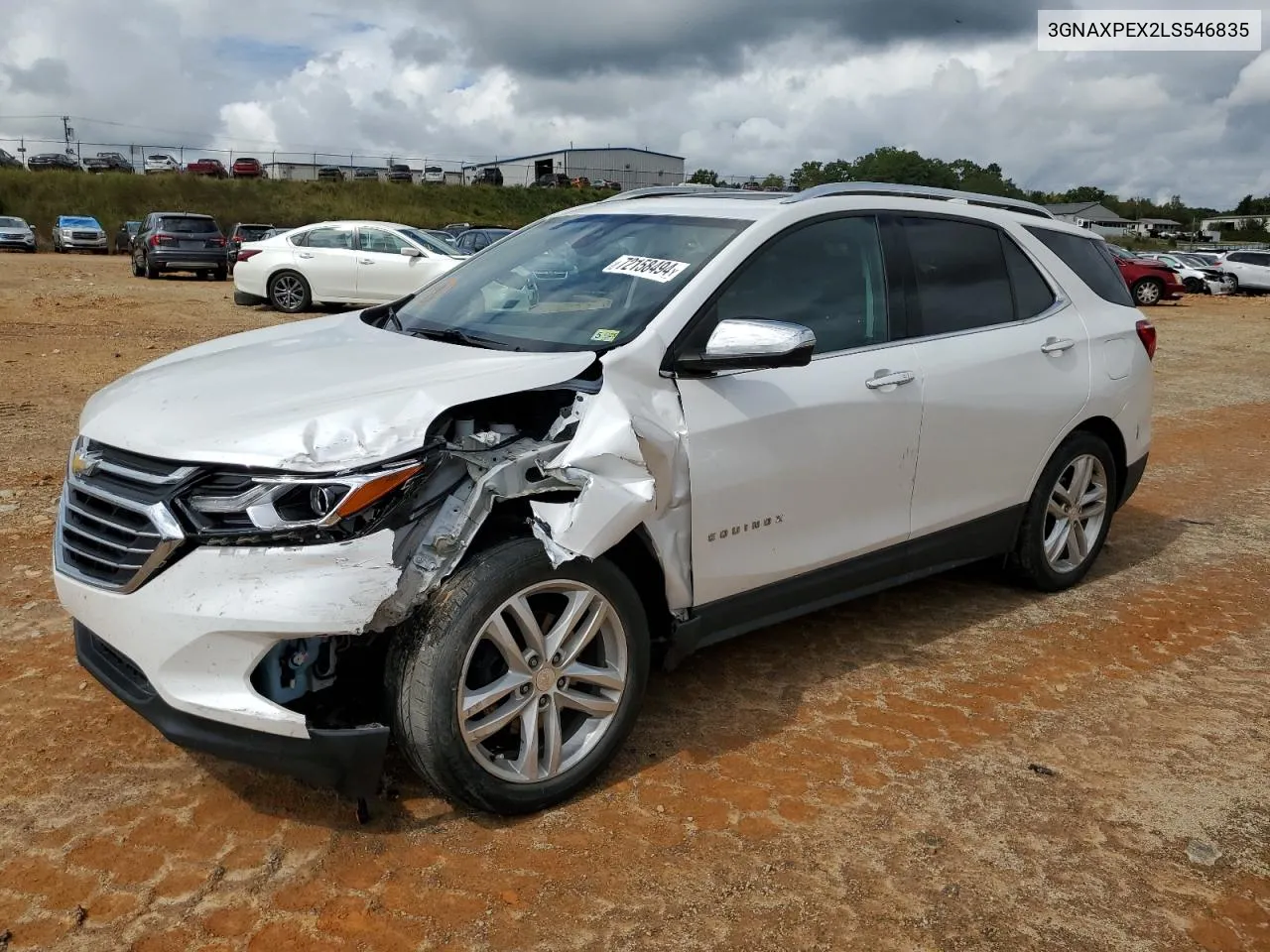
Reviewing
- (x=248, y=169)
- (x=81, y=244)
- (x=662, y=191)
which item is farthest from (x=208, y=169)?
(x=662, y=191)

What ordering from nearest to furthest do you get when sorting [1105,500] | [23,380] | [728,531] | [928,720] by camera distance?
[728,531] < [928,720] < [1105,500] < [23,380]

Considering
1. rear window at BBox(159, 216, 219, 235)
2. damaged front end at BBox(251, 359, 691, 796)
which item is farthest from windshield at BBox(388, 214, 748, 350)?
rear window at BBox(159, 216, 219, 235)

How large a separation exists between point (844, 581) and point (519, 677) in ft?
4.82

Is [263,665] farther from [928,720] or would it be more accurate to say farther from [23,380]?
[23,380]

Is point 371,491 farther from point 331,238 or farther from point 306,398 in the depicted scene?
point 331,238

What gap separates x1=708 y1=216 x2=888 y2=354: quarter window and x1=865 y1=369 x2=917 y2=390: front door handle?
143 mm

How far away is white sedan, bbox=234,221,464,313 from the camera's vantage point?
54.2 ft

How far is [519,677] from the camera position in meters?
2.99

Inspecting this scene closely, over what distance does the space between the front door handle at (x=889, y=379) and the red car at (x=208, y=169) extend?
192ft

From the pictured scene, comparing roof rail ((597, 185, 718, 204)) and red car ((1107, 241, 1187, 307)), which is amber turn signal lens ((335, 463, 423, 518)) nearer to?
roof rail ((597, 185, 718, 204))

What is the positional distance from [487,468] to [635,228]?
1464 mm

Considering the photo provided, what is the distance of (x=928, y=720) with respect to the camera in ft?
12.4

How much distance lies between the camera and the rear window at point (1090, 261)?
5.04m

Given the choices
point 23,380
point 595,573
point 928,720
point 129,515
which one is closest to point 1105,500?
point 928,720
